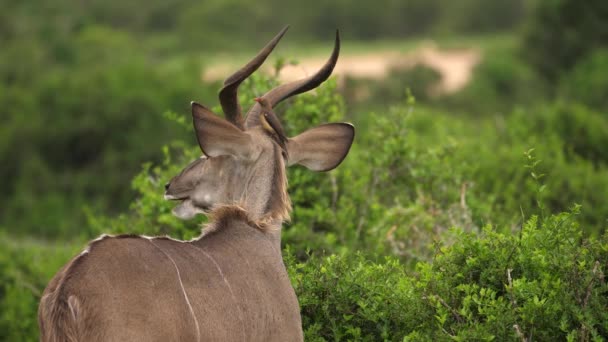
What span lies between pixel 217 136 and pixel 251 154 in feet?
0.84

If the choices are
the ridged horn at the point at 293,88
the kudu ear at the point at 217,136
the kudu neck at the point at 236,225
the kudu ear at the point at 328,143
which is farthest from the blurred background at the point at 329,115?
the kudu ear at the point at 217,136

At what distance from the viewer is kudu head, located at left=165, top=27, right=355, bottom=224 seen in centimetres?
589

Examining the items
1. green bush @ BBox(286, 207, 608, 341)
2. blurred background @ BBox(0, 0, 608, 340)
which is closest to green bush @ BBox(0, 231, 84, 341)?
blurred background @ BBox(0, 0, 608, 340)

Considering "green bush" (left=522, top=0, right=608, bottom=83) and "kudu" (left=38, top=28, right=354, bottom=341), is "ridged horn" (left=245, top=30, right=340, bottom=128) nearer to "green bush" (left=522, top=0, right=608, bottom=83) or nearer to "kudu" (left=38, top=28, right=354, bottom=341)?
"kudu" (left=38, top=28, right=354, bottom=341)

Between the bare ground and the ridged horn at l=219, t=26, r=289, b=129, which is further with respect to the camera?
the bare ground

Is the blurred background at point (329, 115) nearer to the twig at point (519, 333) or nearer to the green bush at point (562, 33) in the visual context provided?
the green bush at point (562, 33)

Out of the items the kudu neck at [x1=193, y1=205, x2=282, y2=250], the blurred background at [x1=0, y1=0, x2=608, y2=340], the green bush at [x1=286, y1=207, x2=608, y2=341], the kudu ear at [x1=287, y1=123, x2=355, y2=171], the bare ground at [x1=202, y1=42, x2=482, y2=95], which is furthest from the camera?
the bare ground at [x1=202, y1=42, x2=482, y2=95]

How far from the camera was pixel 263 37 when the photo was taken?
175 ft

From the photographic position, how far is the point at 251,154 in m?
6.02

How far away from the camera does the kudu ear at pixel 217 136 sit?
5750mm

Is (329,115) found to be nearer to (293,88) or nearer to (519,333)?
(293,88)

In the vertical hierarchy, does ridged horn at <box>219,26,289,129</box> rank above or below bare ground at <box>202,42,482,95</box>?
above

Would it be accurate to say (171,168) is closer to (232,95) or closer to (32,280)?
(232,95)

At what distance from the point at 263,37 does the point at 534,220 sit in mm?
48142
